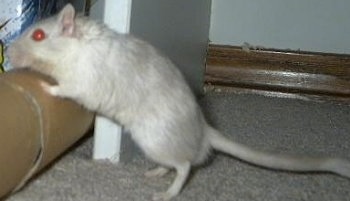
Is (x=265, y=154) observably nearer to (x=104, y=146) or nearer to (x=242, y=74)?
(x=104, y=146)

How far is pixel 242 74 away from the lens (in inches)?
84.6

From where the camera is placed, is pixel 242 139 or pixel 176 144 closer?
pixel 176 144

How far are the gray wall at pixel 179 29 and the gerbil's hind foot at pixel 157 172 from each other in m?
0.28

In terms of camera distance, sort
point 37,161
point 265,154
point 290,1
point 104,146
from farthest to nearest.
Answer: point 290,1 → point 104,146 → point 265,154 → point 37,161

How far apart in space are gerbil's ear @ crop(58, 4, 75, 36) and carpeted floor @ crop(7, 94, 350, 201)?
0.27m

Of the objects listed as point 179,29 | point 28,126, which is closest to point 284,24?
point 179,29

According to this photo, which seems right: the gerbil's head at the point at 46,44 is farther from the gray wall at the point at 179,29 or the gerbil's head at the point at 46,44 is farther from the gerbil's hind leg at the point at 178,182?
the gerbil's hind leg at the point at 178,182

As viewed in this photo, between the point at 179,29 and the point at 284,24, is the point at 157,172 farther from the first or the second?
the point at 284,24

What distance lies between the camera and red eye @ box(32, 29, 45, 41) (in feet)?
4.02

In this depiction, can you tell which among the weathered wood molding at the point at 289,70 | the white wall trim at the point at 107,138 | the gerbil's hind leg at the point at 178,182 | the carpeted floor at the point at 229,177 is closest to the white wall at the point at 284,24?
the weathered wood molding at the point at 289,70

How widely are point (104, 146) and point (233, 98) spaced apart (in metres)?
0.75

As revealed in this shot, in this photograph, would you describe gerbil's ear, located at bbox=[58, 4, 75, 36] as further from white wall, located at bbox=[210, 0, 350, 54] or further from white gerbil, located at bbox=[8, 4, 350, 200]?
white wall, located at bbox=[210, 0, 350, 54]

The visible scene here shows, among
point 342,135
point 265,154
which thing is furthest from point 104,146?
point 342,135

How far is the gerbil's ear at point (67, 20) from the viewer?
1192 mm
